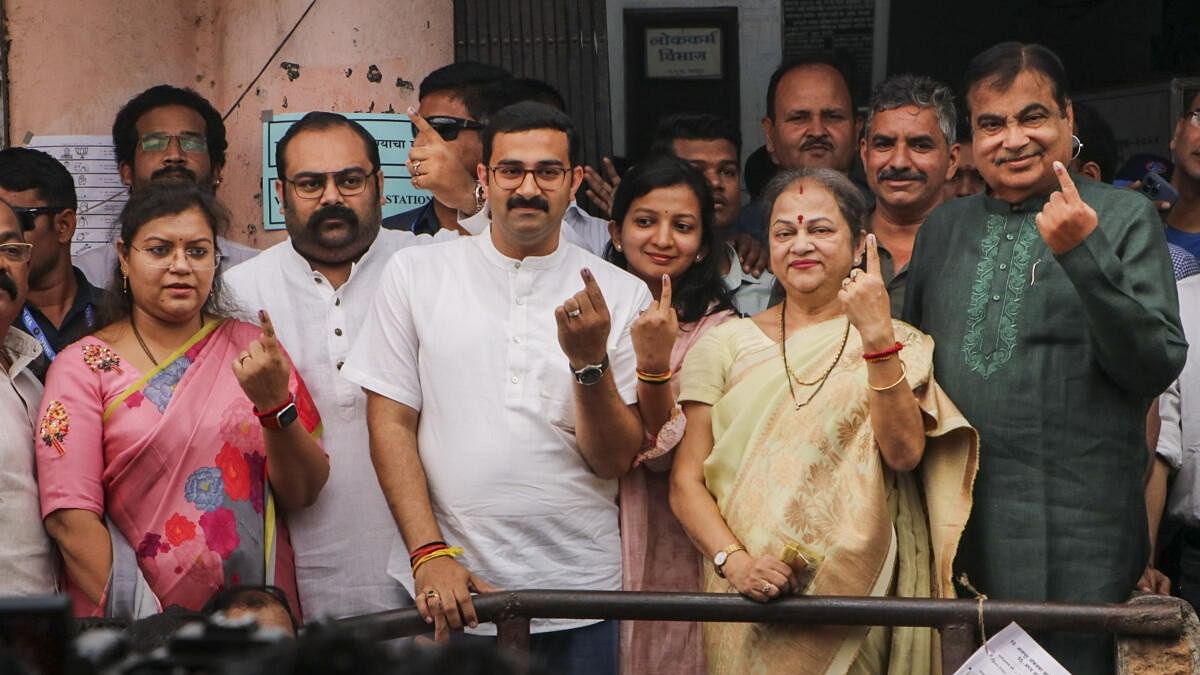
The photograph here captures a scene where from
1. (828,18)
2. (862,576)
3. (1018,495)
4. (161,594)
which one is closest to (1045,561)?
(1018,495)

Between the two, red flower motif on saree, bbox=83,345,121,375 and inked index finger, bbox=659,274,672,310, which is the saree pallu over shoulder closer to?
inked index finger, bbox=659,274,672,310

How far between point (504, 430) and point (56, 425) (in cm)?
105

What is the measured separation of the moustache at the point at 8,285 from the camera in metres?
4.15

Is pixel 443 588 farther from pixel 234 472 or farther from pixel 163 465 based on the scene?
pixel 163 465

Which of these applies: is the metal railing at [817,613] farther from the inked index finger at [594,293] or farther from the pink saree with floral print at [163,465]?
the inked index finger at [594,293]

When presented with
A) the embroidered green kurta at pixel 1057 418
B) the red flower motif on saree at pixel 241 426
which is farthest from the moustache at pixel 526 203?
the embroidered green kurta at pixel 1057 418

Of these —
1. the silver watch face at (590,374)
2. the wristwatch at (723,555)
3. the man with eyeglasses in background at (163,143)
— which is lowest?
the wristwatch at (723,555)

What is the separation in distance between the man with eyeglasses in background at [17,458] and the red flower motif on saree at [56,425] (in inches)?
2.7

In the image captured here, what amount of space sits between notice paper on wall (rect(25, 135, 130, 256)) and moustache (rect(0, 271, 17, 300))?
160 centimetres

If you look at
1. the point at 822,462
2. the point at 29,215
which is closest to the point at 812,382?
the point at 822,462

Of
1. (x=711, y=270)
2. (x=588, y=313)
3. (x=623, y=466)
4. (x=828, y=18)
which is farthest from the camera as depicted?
(x=828, y=18)

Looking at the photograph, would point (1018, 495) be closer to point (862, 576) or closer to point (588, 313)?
point (862, 576)

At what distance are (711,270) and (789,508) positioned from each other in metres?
0.90

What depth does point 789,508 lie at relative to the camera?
3986mm
